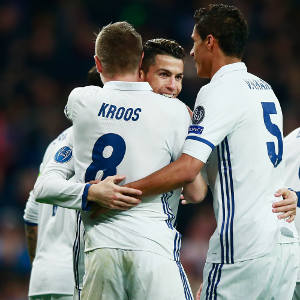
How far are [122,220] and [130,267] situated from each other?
0.26 metres

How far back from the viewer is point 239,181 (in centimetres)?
408

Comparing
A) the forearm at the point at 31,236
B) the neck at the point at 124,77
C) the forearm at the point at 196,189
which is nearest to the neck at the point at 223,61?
the neck at the point at 124,77

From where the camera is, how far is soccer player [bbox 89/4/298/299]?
13.0ft

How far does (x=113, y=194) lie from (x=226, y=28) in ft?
3.92

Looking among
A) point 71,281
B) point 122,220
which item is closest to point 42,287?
point 71,281

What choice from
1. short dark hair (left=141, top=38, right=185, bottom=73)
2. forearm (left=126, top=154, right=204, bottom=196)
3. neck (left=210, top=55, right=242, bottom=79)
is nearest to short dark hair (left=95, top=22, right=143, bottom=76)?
neck (left=210, top=55, right=242, bottom=79)

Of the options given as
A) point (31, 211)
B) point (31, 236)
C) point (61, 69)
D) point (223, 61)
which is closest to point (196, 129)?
point (223, 61)

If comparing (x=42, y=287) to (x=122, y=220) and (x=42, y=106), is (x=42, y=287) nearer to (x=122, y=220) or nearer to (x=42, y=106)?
(x=122, y=220)

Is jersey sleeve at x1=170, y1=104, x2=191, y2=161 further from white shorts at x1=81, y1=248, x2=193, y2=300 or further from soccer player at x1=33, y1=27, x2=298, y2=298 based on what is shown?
soccer player at x1=33, y1=27, x2=298, y2=298

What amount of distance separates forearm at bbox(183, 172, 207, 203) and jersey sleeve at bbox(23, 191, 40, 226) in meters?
1.93

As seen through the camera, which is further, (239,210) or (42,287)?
(42,287)

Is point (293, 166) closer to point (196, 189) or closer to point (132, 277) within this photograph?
point (196, 189)

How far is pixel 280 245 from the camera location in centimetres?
414

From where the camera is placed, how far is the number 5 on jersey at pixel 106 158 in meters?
3.97
